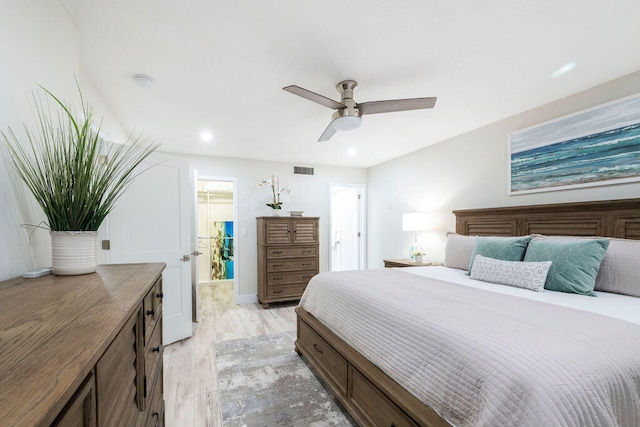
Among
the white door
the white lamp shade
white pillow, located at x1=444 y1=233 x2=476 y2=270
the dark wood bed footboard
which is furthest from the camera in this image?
the white lamp shade

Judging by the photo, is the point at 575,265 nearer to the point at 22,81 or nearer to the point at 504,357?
the point at 504,357

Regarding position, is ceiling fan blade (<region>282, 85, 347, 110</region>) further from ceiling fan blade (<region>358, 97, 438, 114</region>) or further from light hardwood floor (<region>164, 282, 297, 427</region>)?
light hardwood floor (<region>164, 282, 297, 427</region>)

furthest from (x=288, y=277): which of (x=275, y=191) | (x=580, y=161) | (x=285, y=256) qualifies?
(x=580, y=161)

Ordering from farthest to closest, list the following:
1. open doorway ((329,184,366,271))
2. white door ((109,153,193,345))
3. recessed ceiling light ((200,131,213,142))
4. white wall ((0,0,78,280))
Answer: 1. open doorway ((329,184,366,271))
2. recessed ceiling light ((200,131,213,142))
3. white door ((109,153,193,345))
4. white wall ((0,0,78,280))

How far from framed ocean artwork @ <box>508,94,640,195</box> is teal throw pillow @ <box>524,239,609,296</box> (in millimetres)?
769

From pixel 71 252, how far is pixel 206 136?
2.68m

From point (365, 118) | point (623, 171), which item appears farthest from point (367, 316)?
point (623, 171)

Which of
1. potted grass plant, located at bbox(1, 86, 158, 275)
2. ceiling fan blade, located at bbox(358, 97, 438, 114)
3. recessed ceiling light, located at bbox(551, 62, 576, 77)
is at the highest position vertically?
recessed ceiling light, located at bbox(551, 62, 576, 77)

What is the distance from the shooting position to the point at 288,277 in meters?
4.36

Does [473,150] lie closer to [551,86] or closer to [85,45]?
[551,86]

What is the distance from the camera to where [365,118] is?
3.01 metres

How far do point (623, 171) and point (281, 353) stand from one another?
10.9 ft

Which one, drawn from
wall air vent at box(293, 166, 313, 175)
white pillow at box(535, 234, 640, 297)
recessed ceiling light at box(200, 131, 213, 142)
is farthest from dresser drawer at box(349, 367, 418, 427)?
wall air vent at box(293, 166, 313, 175)

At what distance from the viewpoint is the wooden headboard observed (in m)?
2.15
